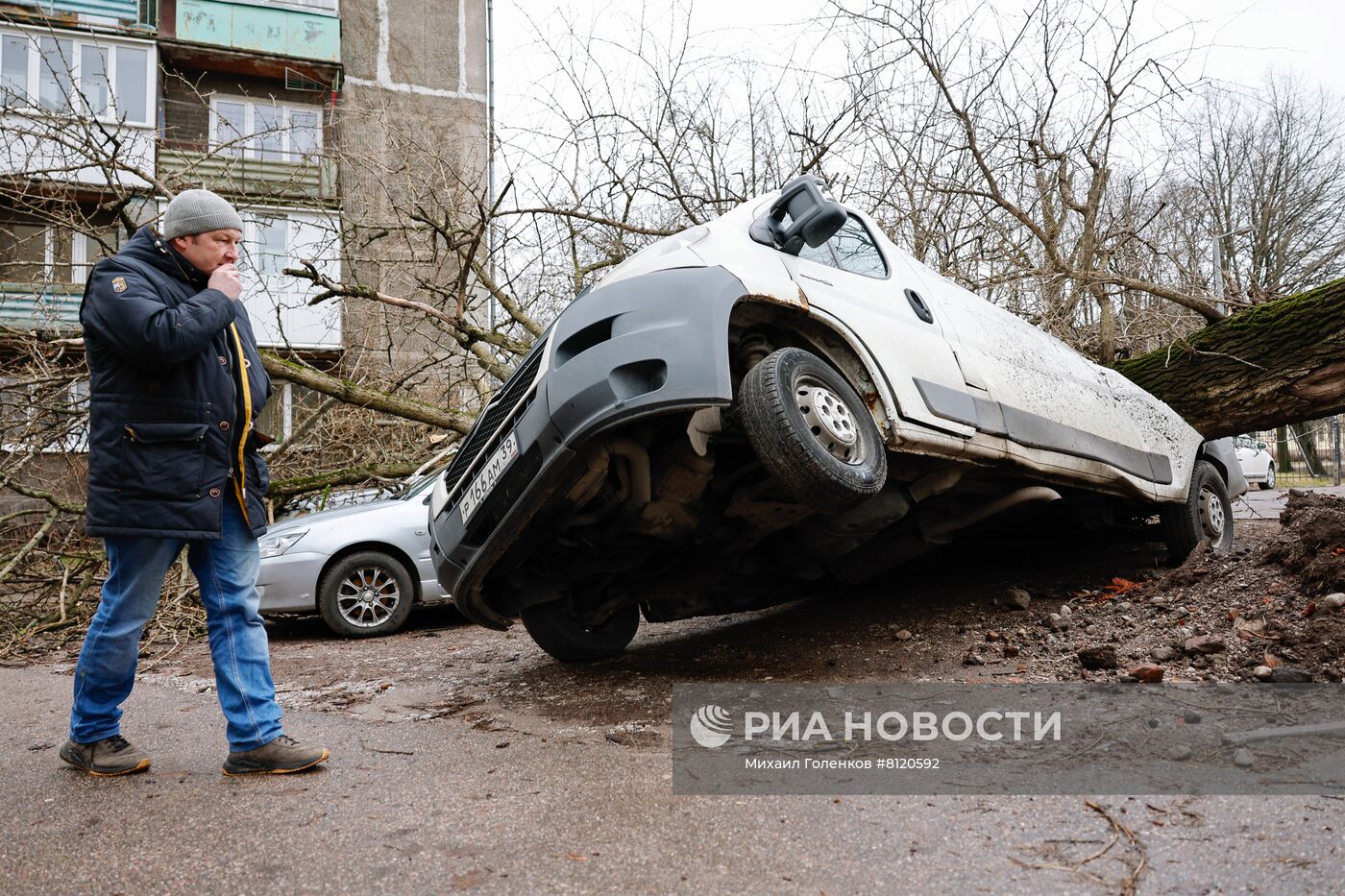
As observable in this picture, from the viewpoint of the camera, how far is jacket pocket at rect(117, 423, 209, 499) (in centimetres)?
288

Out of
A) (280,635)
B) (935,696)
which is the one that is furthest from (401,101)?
(935,696)

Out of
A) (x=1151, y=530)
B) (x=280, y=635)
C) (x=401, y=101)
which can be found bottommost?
(x=280, y=635)

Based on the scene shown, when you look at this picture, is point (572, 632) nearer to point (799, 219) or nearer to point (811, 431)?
point (811, 431)

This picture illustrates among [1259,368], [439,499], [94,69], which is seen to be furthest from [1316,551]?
[94,69]

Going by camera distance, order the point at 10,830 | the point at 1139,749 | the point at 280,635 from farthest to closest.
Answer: the point at 280,635 → the point at 1139,749 → the point at 10,830

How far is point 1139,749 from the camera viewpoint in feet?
9.27

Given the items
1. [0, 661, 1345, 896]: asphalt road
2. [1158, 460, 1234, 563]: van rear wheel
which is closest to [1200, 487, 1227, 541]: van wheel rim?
[1158, 460, 1234, 563]: van rear wheel

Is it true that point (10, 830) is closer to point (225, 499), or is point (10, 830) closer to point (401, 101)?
point (225, 499)

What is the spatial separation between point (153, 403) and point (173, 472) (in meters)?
0.22

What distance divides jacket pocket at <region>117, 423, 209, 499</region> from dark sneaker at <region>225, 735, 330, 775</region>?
0.83 meters

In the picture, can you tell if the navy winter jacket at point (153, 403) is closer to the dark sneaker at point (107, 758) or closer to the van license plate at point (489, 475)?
the dark sneaker at point (107, 758)

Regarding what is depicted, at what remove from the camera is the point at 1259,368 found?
621 centimetres

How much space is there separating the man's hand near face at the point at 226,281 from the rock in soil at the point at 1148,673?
135 inches

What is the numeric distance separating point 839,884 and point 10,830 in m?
2.17
